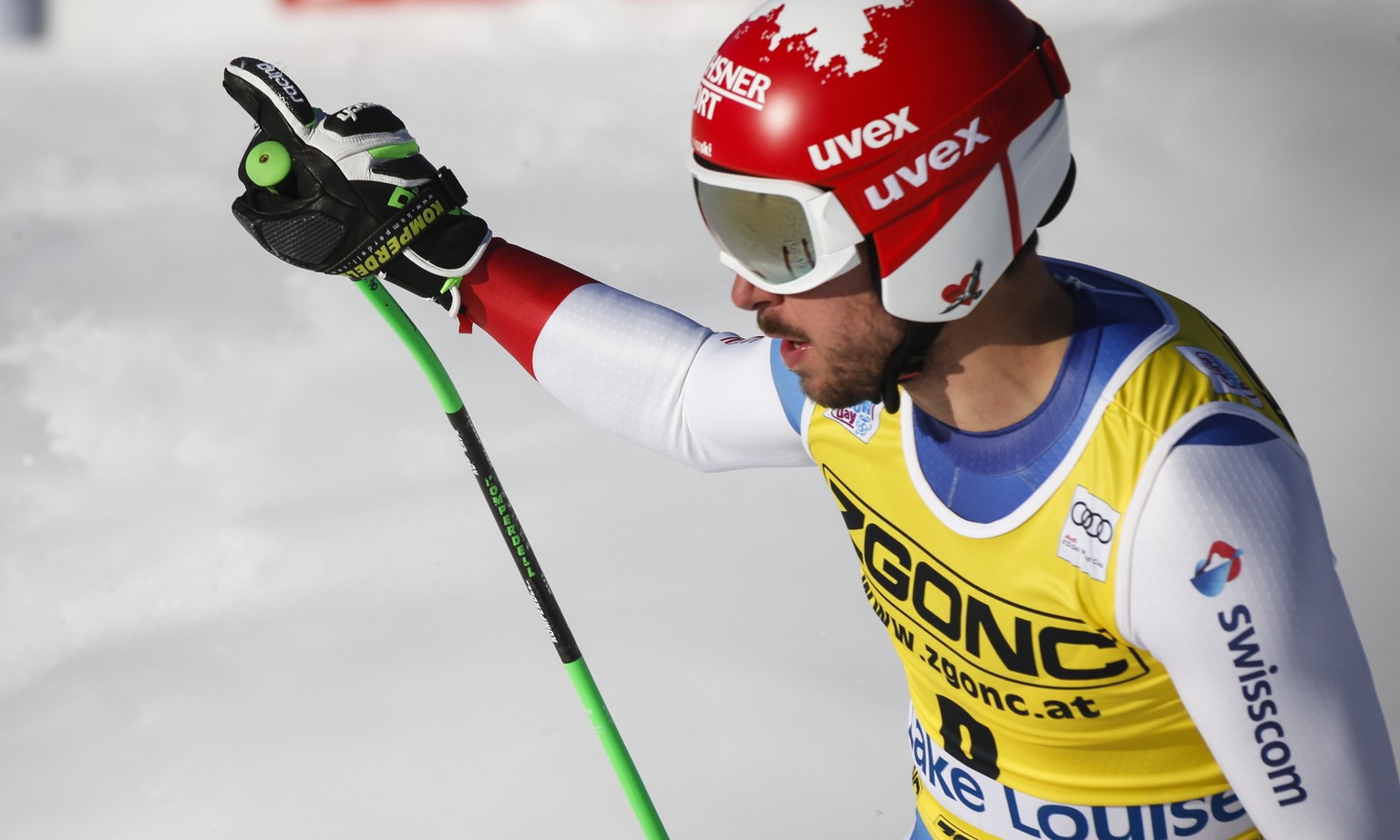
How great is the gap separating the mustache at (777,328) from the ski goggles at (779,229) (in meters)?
0.05

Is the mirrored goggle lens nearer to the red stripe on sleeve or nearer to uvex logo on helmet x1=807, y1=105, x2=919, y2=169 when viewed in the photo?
uvex logo on helmet x1=807, y1=105, x2=919, y2=169

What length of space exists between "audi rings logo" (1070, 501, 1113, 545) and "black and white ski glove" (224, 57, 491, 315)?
3.66ft

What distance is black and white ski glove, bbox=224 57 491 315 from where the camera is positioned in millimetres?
2115

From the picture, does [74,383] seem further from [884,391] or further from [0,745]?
[884,391]

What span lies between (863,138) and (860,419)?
47 centimetres

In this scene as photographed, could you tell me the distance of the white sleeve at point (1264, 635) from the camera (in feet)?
4.69

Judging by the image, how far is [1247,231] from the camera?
485cm

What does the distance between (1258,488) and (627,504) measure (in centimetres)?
307

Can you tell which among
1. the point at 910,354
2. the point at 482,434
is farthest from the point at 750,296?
the point at 482,434

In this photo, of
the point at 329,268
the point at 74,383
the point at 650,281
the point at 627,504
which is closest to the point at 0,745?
the point at 74,383

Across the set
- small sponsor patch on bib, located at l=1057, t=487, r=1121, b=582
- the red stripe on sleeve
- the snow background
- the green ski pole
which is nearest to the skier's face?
small sponsor patch on bib, located at l=1057, t=487, r=1121, b=582

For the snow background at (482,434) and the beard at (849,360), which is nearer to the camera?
the beard at (849,360)

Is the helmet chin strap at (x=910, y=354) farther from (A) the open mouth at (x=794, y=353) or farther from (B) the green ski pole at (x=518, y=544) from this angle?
(B) the green ski pole at (x=518, y=544)

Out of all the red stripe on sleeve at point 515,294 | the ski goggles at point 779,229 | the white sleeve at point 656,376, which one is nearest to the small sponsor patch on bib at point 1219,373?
the ski goggles at point 779,229
